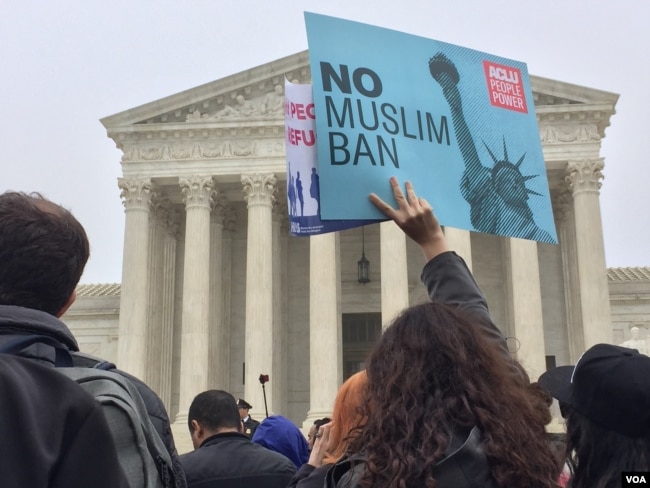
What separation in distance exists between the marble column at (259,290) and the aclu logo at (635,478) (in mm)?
31009

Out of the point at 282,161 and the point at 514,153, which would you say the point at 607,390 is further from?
the point at 282,161

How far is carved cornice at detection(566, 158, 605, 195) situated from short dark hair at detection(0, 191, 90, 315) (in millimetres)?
35412

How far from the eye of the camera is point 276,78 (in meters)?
38.2

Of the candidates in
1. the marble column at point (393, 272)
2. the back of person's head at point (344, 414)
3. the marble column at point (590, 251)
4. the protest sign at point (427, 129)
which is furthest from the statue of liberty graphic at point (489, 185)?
the marble column at point (590, 251)

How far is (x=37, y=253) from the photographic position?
3.22 m

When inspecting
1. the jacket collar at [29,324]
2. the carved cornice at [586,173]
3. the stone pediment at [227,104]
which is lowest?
the jacket collar at [29,324]

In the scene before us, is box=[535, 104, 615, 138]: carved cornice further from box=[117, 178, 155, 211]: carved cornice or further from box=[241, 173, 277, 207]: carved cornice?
box=[117, 178, 155, 211]: carved cornice

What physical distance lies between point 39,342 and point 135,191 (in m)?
35.4

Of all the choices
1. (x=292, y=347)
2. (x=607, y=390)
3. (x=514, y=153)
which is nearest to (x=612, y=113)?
(x=292, y=347)

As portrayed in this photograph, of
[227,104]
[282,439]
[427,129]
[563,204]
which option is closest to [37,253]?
[427,129]

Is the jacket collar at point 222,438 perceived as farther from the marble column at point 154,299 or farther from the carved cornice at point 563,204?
the carved cornice at point 563,204

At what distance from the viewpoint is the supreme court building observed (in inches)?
1383

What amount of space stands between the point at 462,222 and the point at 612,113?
34119mm

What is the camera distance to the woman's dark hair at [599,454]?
3.42 metres
